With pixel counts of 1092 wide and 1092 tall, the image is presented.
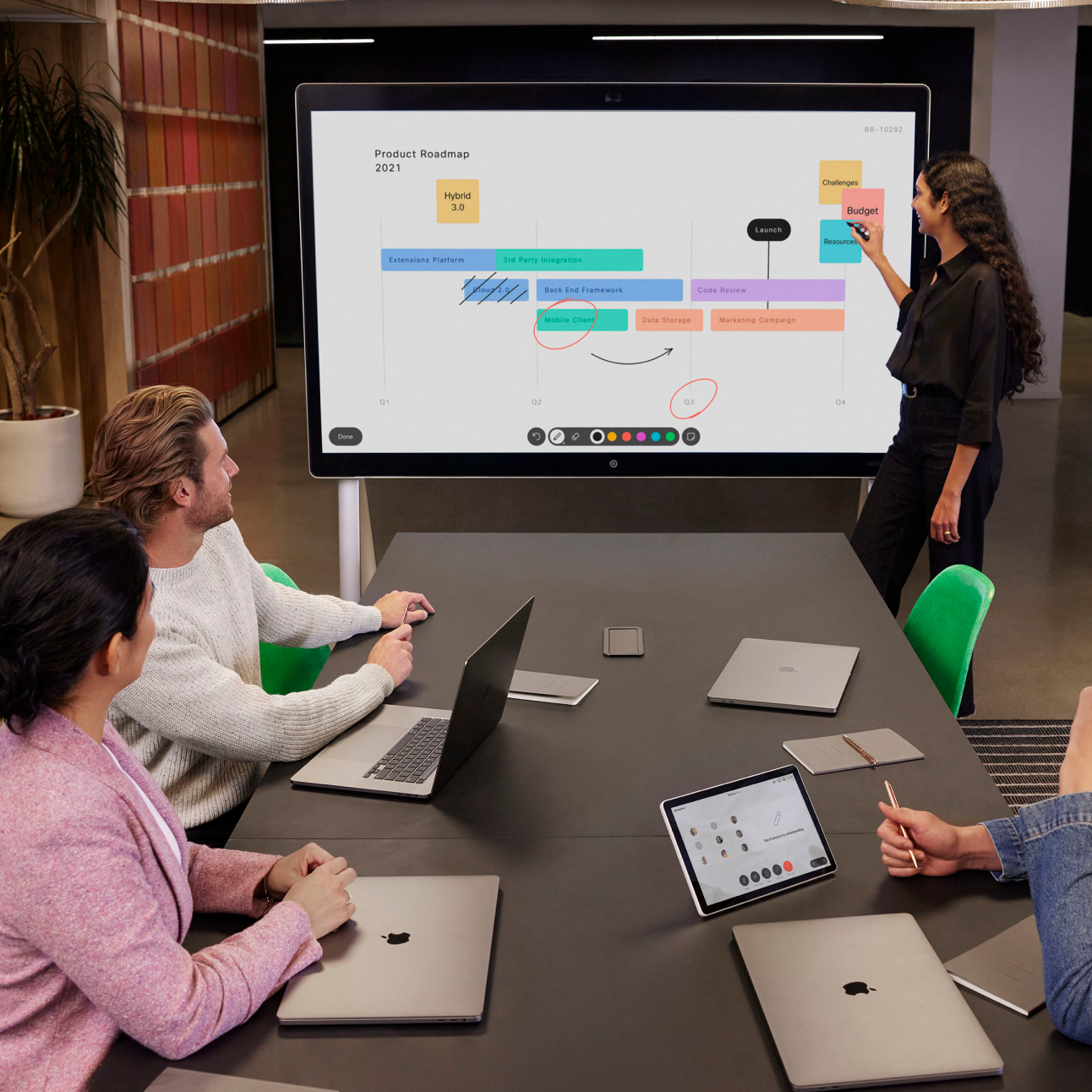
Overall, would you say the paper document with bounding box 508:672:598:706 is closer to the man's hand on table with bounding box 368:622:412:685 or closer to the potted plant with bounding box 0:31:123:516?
the man's hand on table with bounding box 368:622:412:685

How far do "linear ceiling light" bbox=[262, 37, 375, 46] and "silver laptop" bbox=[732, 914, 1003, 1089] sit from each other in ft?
34.6

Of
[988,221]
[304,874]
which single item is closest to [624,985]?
[304,874]

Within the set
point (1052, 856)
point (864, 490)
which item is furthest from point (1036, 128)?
point (1052, 856)

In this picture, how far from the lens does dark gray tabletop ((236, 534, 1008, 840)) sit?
173cm

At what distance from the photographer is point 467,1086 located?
1.17m

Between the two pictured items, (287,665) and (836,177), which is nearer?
(287,665)

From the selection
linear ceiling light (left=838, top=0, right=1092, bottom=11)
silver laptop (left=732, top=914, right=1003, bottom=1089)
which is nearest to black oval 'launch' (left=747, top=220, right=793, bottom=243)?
linear ceiling light (left=838, top=0, right=1092, bottom=11)

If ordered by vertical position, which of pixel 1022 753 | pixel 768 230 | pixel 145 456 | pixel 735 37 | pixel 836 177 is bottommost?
pixel 1022 753

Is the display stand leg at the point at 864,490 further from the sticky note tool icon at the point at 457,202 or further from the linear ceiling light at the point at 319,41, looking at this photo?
the linear ceiling light at the point at 319,41

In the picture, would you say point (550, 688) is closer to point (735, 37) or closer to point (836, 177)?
point (836, 177)

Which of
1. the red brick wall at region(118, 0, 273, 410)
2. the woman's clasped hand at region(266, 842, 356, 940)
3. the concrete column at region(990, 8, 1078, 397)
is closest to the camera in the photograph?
the woman's clasped hand at region(266, 842, 356, 940)

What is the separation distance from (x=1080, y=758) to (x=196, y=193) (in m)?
7.33

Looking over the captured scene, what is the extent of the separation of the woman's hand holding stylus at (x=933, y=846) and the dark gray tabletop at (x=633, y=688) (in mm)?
148

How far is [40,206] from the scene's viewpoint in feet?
19.7
